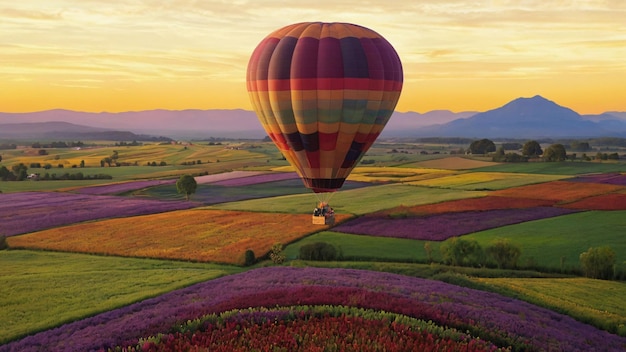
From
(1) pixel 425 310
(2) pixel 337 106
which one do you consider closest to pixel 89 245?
(2) pixel 337 106

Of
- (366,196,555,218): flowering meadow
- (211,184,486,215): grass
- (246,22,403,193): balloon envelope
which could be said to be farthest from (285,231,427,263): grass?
(211,184,486,215): grass

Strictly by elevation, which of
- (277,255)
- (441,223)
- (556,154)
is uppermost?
A: (556,154)

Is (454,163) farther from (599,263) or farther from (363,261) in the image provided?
(599,263)

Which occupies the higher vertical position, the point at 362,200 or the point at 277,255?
the point at 362,200

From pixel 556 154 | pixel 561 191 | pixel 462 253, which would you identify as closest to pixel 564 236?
pixel 462 253

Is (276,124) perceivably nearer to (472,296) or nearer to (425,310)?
(472,296)
